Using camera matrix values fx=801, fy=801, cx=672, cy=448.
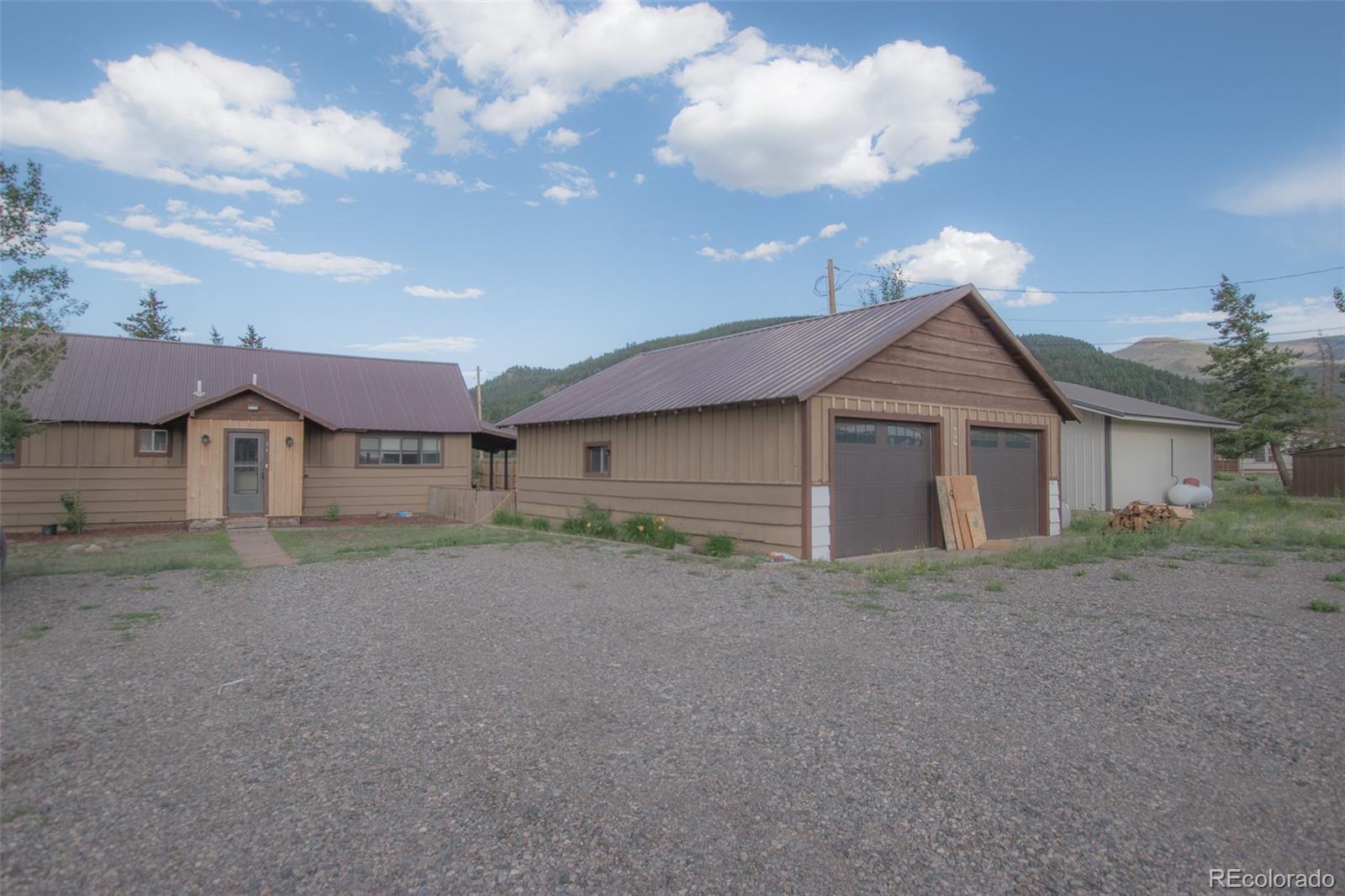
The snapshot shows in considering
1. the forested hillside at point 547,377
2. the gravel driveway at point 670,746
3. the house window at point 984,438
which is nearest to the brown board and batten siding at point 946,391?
the house window at point 984,438

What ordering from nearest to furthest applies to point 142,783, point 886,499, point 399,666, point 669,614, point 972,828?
point 972,828, point 142,783, point 399,666, point 669,614, point 886,499

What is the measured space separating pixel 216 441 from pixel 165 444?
212cm

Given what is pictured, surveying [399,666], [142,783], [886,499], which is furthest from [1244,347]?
[142,783]

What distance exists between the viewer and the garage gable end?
513 inches

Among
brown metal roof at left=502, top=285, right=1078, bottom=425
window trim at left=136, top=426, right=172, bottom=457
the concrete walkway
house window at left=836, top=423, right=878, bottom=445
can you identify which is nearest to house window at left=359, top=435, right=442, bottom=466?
brown metal roof at left=502, top=285, right=1078, bottom=425

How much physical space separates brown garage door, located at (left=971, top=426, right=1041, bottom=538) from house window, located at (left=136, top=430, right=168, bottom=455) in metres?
18.0

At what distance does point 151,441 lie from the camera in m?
18.7

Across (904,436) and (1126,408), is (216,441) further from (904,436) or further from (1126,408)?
(1126,408)

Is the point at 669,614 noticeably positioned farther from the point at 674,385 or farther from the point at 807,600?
the point at 674,385

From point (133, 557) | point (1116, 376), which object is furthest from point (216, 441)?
point (1116, 376)

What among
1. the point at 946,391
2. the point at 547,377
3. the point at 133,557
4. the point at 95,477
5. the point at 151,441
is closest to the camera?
the point at 133,557

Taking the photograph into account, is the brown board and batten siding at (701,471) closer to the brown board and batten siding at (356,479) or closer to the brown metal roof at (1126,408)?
the brown board and batten siding at (356,479)

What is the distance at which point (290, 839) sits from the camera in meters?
3.37

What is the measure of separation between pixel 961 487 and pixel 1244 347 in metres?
20.5
